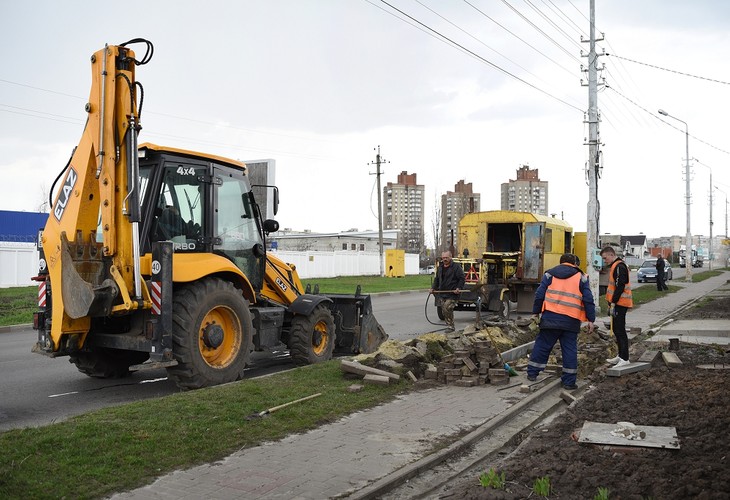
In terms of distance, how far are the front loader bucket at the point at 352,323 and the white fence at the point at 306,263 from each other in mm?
19359

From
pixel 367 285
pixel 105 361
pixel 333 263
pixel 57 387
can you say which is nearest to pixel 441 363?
pixel 105 361

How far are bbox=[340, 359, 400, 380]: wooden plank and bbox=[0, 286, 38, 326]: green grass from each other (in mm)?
11545

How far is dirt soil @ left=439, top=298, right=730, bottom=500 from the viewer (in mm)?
4469

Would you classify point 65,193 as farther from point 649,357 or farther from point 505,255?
point 505,255

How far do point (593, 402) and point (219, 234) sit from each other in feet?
16.8

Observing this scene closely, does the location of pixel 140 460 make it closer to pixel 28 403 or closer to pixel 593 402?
pixel 28 403

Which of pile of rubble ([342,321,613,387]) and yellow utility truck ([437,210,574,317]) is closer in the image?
pile of rubble ([342,321,613,387])

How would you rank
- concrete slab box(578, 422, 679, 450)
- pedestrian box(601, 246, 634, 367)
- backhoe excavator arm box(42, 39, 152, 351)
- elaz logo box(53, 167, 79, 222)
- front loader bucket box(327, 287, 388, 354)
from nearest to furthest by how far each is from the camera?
concrete slab box(578, 422, 679, 450)
backhoe excavator arm box(42, 39, 152, 351)
elaz logo box(53, 167, 79, 222)
pedestrian box(601, 246, 634, 367)
front loader bucket box(327, 287, 388, 354)

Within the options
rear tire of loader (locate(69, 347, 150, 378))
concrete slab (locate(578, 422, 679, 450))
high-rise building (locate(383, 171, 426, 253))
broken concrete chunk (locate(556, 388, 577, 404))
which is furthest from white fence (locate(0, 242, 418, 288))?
high-rise building (locate(383, 171, 426, 253))

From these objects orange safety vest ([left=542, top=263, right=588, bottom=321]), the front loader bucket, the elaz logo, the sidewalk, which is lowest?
the sidewalk

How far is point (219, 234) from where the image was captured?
353 inches

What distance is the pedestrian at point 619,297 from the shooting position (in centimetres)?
1008

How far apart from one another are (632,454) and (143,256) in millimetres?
5652

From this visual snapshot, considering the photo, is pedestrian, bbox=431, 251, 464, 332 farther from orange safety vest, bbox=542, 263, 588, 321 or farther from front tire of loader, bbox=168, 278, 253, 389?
front tire of loader, bbox=168, 278, 253, 389
